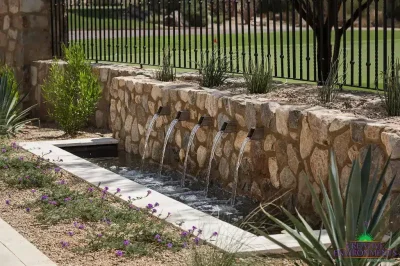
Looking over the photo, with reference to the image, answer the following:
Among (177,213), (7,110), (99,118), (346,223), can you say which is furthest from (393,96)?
(99,118)

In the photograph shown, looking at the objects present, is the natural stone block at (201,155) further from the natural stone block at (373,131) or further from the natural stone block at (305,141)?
the natural stone block at (373,131)

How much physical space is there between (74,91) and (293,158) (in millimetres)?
6124

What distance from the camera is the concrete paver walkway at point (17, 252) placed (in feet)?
20.7

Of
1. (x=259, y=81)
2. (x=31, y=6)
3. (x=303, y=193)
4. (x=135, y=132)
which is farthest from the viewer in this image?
(x=31, y=6)

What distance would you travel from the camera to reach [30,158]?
1093cm

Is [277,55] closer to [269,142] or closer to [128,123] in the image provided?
[128,123]

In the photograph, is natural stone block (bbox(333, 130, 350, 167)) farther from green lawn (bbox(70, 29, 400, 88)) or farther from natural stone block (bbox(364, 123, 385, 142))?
green lawn (bbox(70, 29, 400, 88))

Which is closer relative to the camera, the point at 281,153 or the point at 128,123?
the point at 281,153

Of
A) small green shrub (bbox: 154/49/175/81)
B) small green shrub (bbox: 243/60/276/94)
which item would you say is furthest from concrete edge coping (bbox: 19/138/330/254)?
small green shrub (bbox: 243/60/276/94)

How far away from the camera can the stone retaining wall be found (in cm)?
738

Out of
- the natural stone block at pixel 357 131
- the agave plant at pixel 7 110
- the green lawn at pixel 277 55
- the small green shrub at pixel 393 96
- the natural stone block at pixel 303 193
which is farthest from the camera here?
the agave plant at pixel 7 110

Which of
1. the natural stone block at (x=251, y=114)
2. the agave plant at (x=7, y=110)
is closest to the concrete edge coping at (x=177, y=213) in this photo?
the natural stone block at (x=251, y=114)

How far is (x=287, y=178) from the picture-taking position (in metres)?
8.52

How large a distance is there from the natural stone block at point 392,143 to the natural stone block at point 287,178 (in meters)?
1.68
